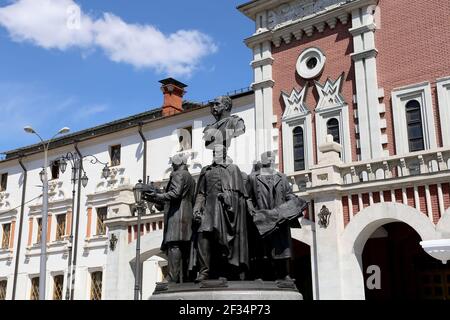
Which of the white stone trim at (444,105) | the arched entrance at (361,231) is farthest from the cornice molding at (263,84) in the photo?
the arched entrance at (361,231)

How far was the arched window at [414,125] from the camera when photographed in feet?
65.6

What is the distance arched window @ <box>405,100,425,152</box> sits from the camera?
65.6ft

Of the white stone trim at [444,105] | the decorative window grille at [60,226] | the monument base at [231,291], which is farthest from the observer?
the decorative window grille at [60,226]

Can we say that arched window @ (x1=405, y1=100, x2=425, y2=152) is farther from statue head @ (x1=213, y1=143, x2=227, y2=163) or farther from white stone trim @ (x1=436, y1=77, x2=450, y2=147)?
statue head @ (x1=213, y1=143, x2=227, y2=163)

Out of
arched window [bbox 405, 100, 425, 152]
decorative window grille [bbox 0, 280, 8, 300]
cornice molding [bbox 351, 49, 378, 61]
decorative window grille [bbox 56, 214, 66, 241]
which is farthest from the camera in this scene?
decorative window grille [bbox 0, 280, 8, 300]

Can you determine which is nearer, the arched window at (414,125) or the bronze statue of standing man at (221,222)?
the bronze statue of standing man at (221,222)

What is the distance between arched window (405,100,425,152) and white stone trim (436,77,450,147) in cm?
83

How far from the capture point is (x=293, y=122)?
76.1ft

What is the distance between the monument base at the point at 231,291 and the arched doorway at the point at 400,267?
12.6 metres

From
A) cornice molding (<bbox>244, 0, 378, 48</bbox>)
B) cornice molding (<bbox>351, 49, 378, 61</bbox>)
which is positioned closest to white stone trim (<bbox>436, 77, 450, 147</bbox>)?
cornice molding (<bbox>351, 49, 378, 61</bbox>)

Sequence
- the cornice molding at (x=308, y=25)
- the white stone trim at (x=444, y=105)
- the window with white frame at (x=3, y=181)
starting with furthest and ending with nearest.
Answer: the window with white frame at (x=3, y=181), the cornice molding at (x=308, y=25), the white stone trim at (x=444, y=105)

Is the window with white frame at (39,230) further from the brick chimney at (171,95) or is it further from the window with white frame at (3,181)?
the brick chimney at (171,95)

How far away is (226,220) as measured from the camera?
6.95m
